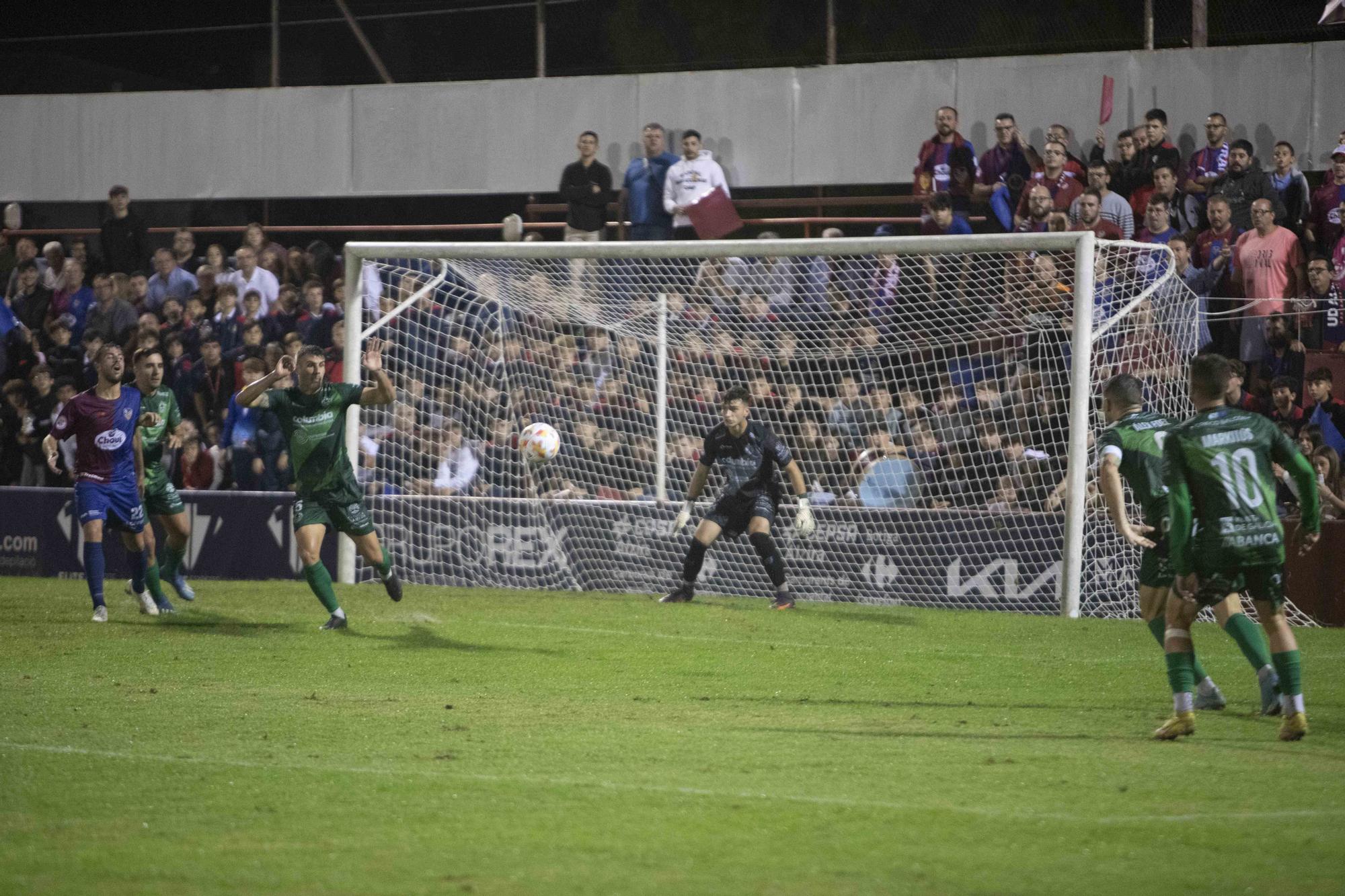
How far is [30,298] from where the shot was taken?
20312 millimetres

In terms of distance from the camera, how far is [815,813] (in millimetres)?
5801

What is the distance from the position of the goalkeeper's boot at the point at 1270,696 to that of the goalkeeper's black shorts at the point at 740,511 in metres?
6.36

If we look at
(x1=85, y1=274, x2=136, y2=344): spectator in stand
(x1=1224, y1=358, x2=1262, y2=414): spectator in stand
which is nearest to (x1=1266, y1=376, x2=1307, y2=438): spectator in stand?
(x1=1224, y1=358, x2=1262, y2=414): spectator in stand

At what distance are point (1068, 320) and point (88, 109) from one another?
1486 cm

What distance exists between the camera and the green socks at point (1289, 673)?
7324 millimetres

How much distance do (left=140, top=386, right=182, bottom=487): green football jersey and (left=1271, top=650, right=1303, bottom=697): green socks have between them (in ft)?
28.9

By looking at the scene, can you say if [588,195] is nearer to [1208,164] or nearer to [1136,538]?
[1208,164]

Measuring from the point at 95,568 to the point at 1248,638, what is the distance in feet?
28.4

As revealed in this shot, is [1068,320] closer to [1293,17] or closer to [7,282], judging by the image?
[1293,17]

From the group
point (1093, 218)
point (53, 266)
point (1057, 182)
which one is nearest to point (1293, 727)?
point (1093, 218)

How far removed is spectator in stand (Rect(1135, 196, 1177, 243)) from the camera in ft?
48.2

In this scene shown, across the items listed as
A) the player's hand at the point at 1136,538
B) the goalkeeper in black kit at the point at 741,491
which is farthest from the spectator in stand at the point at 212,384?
the player's hand at the point at 1136,538

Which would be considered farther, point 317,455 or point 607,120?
point 607,120

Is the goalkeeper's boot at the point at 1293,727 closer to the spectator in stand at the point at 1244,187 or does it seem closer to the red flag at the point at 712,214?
the spectator in stand at the point at 1244,187
